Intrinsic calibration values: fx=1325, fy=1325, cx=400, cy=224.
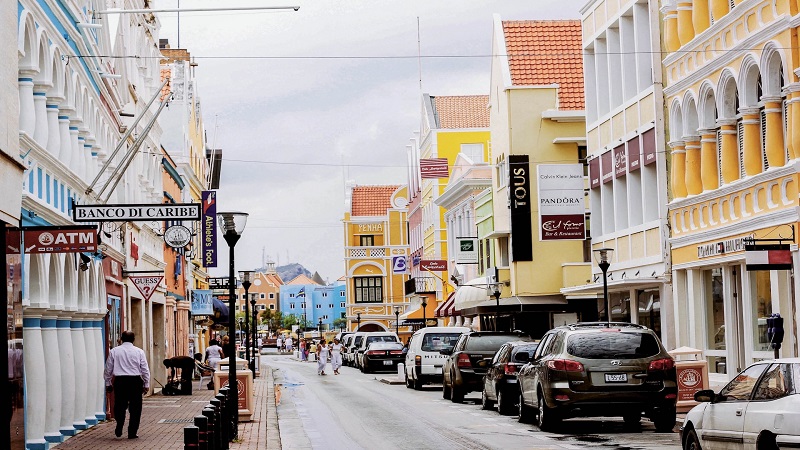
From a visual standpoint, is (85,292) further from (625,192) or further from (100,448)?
(625,192)

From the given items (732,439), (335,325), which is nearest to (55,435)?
(732,439)

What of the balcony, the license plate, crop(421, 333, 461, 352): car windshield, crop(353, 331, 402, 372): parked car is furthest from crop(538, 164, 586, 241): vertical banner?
the balcony

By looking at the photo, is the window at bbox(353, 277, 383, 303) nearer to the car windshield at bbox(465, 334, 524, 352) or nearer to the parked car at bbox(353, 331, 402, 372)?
the parked car at bbox(353, 331, 402, 372)

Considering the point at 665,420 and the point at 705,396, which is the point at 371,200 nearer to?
the point at 665,420

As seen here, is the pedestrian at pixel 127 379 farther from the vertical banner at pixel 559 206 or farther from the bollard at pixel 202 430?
the vertical banner at pixel 559 206

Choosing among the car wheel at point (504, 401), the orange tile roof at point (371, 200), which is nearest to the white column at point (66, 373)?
the car wheel at point (504, 401)

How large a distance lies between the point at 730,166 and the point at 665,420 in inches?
334

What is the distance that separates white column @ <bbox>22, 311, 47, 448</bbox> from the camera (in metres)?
17.8

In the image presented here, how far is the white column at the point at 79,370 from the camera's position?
21.8m

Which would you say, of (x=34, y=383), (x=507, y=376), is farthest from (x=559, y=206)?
(x=34, y=383)

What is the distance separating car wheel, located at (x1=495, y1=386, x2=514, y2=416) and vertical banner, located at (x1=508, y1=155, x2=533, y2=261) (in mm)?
19892

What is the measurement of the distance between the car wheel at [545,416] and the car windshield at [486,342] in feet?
29.8

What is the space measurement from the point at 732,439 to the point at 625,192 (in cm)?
2355

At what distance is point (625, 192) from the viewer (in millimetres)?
36031
